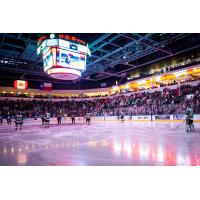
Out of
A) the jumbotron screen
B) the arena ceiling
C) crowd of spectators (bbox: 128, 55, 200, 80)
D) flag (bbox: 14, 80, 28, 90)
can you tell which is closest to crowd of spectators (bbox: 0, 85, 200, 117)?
crowd of spectators (bbox: 128, 55, 200, 80)

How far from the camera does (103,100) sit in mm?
30891

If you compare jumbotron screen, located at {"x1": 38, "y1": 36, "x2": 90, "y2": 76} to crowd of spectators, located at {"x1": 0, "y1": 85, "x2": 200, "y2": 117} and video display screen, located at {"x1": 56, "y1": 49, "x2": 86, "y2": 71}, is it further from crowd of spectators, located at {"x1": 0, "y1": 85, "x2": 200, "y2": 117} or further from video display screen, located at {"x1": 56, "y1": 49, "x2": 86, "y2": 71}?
crowd of spectators, located at {"x1": 0, "y1": 85, "x2": 200, "y2": 117}

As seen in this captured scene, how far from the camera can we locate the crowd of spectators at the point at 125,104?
16312 millimetres

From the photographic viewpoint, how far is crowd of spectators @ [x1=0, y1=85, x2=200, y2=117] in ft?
53.5

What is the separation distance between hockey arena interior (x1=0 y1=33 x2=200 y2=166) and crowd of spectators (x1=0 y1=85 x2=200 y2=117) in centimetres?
10

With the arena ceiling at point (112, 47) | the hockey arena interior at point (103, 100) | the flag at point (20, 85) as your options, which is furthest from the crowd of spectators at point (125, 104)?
the arena ceiling at point (112, 47)

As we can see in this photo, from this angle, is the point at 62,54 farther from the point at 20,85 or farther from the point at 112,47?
the point at 20,85

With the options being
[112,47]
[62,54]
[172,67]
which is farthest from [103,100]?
[62,54]

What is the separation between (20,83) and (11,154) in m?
20.9
